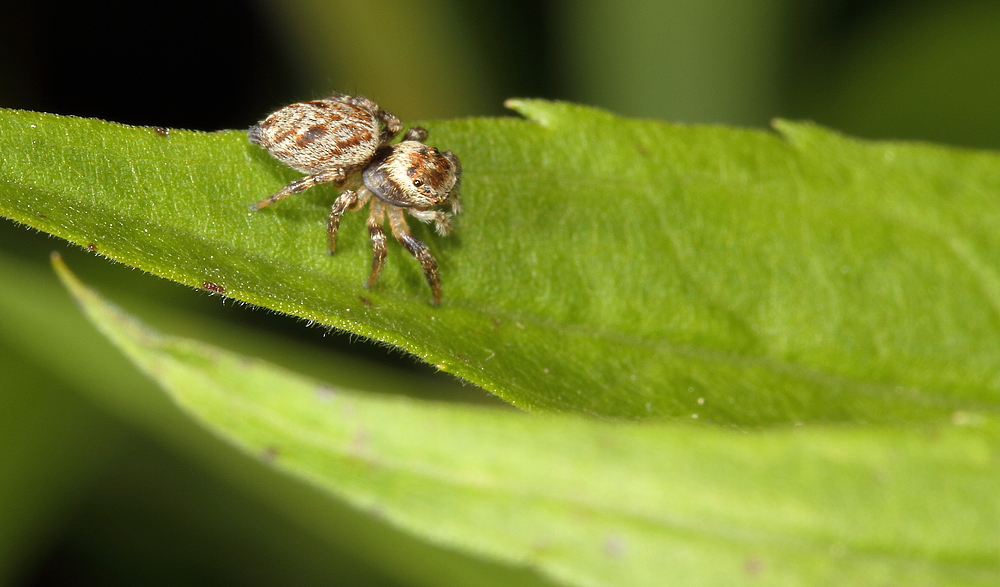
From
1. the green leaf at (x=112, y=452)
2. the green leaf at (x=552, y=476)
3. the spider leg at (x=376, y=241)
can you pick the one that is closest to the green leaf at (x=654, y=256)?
the spider leg at (x=376, y=241)

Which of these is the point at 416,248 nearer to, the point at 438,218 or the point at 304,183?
the point at 438,218

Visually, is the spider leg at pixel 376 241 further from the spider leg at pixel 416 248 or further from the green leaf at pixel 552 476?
the green leaf at pixel 552 476

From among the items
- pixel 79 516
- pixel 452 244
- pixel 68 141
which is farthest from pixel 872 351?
pixel 79 516

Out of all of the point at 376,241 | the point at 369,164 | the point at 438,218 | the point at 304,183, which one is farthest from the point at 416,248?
the point at 369,164

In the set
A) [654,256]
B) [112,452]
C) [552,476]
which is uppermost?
[552,476]

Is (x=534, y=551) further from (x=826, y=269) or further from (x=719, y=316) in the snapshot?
(x=826, y=269)

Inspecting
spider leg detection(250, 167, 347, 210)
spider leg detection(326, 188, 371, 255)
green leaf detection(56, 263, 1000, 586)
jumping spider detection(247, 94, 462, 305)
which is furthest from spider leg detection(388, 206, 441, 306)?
green leaf detection(56, 263, 1000, 586)
